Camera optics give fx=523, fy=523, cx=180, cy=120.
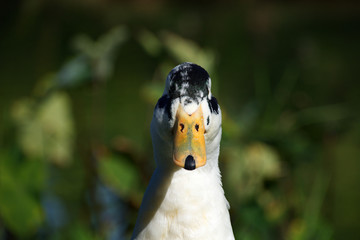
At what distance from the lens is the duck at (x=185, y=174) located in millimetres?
1096

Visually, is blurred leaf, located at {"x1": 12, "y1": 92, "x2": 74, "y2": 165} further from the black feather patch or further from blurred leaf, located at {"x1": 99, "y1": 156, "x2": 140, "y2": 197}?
the black feather patch

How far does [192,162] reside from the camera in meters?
1.03

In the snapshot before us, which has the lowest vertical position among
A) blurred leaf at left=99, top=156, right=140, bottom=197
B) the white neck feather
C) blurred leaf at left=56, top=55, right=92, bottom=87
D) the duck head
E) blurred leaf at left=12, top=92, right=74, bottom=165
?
the white neck feather

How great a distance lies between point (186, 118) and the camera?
42.6 inches

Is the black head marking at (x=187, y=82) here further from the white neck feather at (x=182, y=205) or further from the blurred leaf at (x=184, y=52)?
the blurred leaf at (x=184, y=52)

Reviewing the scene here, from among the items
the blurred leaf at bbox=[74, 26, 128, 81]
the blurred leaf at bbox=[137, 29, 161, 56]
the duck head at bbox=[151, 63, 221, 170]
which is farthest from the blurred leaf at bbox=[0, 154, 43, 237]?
the duck head at bbox=[151, 63, 221, 170]

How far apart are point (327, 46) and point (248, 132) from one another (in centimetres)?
771

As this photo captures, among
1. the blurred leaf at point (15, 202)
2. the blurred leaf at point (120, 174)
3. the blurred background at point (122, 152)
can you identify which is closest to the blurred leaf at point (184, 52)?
the blurred background at point (122, 152)

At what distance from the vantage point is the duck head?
1.06 meters

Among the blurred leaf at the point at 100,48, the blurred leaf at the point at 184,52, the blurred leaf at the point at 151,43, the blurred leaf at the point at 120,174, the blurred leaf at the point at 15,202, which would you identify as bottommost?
the blurred leaf at the point at 15,202

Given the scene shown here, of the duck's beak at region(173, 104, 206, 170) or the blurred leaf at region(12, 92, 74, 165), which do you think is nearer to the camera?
the duck's beak at region(173, 104, 206, 170)

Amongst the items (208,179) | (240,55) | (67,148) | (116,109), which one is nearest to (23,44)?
(116,109)

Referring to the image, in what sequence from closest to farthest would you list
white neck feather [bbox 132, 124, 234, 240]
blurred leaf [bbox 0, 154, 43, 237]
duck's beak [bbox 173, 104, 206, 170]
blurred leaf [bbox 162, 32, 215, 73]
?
duck's beak [bbox 173, 104, 206, 170] → white neck feather [bbox 132, 124, 234, 240] → blurred leaf [bbox 0, 154, 43, 237] → blurred leaf [bbox 162, 32, 215, 73]

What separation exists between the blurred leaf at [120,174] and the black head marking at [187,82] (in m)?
1.15
